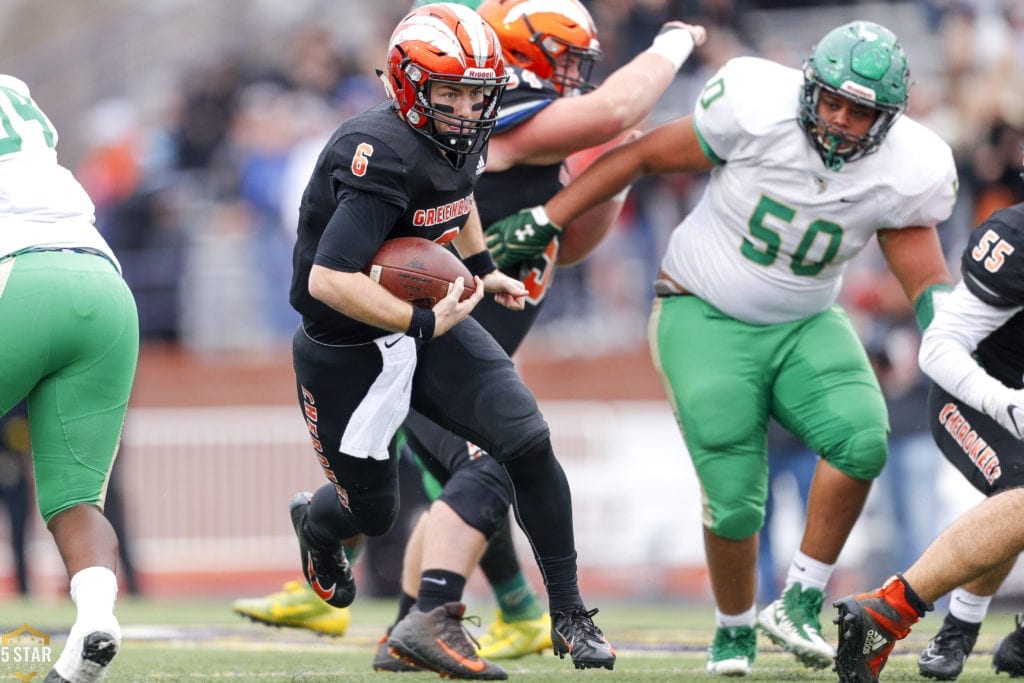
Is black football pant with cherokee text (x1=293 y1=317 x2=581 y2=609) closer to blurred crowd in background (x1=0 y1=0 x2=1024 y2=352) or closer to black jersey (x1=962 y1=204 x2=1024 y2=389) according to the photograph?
black jersey (x1=962 y1=204 x2=1024 y2=389)

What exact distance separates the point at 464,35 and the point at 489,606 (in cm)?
566

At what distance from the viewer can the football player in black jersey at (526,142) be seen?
5395 millimetres

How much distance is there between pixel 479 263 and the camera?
5.02 meters

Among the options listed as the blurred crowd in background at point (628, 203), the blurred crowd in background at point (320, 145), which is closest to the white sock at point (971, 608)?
the blurred crowd in background at point (628, 203)

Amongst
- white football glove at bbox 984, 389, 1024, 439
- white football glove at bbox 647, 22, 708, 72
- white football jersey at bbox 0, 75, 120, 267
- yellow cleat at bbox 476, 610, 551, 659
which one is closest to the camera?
white football jersey at bbox 0, 75, 120, 267

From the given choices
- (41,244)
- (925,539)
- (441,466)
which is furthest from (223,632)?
(925,539)

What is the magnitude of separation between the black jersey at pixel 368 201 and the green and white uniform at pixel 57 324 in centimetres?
58

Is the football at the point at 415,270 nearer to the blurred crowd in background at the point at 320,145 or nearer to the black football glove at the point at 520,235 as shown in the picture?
the black football glove at the point at 520,235

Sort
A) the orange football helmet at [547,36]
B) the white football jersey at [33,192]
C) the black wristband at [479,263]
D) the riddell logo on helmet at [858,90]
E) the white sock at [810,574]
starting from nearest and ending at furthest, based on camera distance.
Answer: the white football jersey at [33,192]
the black wristband at [479,263]
the riddell logo on helmet at [858,90]
the white sock at [810,574]
the orange football helmet at [547,36]

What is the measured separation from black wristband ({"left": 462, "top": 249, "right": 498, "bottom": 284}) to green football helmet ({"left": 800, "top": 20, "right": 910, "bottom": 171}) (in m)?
1.19

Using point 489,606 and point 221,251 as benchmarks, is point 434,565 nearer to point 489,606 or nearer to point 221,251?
point 489,606

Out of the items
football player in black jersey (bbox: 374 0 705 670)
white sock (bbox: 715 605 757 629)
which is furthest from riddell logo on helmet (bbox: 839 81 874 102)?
white sock (bbox: 715 605 757 629)

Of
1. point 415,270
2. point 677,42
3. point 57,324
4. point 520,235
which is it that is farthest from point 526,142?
point 57,324

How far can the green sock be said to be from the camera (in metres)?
6.08
